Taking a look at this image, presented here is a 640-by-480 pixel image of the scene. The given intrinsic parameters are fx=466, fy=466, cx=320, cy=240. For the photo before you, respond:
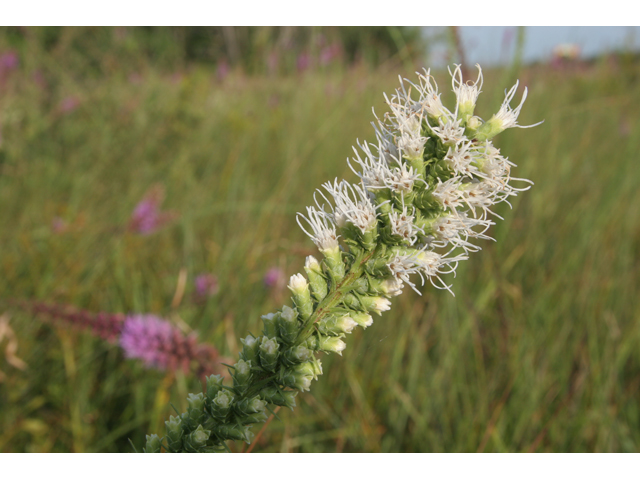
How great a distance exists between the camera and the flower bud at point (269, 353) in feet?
2.17

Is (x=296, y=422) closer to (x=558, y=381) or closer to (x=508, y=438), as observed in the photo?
(x=508, y=438)

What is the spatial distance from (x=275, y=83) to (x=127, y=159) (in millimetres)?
1706

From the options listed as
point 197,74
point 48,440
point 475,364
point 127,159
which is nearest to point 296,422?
point 475,364

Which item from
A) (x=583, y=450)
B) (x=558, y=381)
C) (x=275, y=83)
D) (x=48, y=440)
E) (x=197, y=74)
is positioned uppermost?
(x=275, y=83)

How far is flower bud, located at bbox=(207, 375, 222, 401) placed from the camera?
0.71 m

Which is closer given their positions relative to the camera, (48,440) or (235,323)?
(48,440)

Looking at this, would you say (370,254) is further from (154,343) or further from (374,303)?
(154,343)

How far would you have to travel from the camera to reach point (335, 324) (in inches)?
26.6

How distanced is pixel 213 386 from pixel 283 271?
5.38 ft

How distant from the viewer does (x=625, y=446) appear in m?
1.82

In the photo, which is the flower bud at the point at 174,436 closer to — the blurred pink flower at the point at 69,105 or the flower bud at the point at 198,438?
the flower bud at the point at 198,438

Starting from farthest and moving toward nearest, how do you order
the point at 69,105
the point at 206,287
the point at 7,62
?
the point at 7,62 < the point at 69,105 < the point at 206,287

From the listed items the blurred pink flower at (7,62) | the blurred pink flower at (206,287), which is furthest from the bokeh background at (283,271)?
the blurred pink flower at (7,62)

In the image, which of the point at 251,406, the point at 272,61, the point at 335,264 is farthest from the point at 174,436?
the point at 272,61
